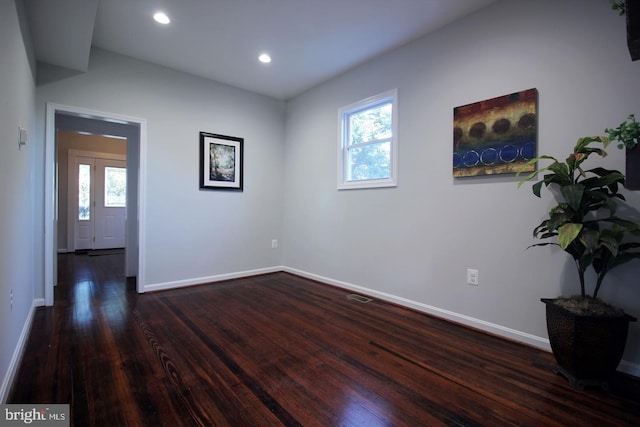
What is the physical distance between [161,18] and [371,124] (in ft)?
7.53

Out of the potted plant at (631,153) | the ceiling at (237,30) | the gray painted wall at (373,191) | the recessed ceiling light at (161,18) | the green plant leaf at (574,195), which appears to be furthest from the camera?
the recessed ceiling light at (161,18)

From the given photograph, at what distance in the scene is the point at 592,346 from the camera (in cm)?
164

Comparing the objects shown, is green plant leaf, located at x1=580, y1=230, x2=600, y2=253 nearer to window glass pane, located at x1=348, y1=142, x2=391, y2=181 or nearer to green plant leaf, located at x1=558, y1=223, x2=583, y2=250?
green plant leaf, located at x1=558, y1=223, x2=583, y2=250

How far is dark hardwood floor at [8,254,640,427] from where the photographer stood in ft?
4.76

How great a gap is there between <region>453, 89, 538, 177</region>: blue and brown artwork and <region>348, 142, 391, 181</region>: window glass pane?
0.81m

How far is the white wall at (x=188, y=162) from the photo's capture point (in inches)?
128

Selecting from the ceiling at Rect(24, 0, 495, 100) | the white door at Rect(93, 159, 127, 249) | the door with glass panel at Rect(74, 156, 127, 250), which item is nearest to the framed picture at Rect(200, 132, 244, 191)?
the ceiling at Rect(24, 0, 495, 100)

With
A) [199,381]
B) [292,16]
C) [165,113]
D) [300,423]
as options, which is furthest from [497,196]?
[165,113]

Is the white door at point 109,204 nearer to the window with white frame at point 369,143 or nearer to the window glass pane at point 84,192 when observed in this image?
the window glass pane at point 84,192

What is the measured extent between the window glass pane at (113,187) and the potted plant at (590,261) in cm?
813

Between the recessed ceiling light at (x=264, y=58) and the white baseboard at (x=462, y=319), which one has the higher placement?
the recessed ceiling light at (x=264, y=58)

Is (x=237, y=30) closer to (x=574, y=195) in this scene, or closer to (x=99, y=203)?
(x=574, y=195)

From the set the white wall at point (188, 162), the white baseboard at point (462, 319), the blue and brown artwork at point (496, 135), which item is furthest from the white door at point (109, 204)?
the blue and brown artwork at point (496, 135)

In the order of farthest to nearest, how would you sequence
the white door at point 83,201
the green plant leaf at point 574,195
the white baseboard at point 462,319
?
the white door at point 83,201, the white baseboard at point 462,319, the green plant leaf at point 574,195
